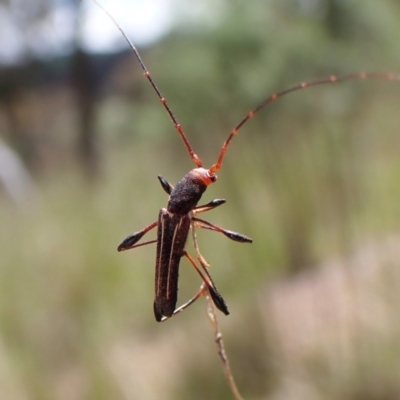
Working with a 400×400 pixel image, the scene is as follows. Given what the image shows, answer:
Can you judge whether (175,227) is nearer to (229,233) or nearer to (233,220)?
(229,233)

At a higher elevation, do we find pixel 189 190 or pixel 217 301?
pixel 189 190

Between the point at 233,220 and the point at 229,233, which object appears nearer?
the point at 229,233

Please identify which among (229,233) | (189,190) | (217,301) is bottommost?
(217,301)

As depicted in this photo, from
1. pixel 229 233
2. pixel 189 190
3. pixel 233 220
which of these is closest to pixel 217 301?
pixel 229 233

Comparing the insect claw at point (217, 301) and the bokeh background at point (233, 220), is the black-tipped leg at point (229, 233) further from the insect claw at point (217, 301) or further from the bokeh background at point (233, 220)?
the bokeh background at point (233, 220)

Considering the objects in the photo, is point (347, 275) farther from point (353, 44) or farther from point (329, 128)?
point (353, 44)

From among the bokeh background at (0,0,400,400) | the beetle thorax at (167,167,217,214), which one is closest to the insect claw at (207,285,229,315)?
the beetle thorax at (167,167,217,214)

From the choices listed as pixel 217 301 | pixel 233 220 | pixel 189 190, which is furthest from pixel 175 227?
pixel 233 220

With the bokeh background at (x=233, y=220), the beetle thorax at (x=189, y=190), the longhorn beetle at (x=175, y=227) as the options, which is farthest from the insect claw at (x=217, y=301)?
the bokeh background at (x=233, y=220)
